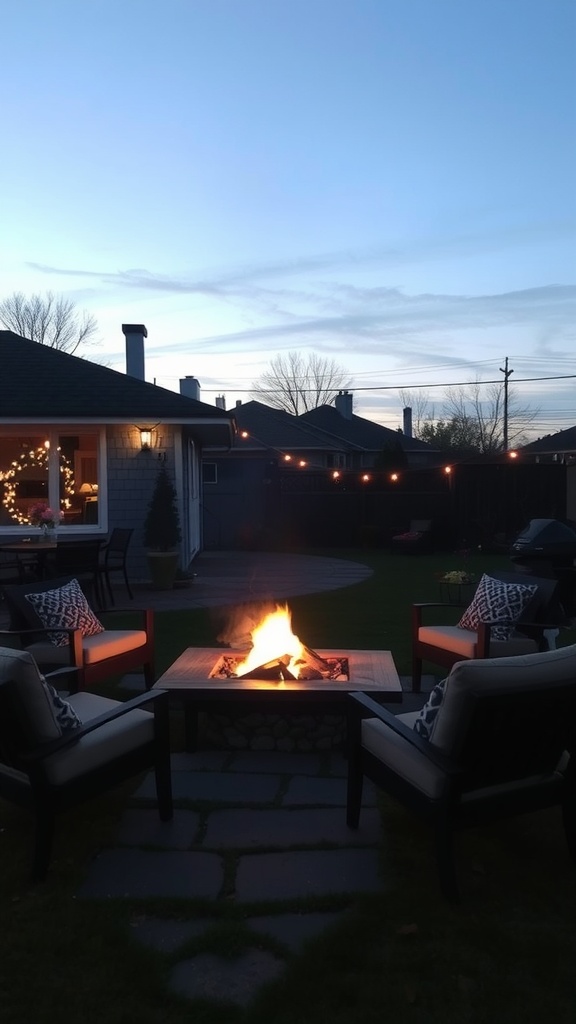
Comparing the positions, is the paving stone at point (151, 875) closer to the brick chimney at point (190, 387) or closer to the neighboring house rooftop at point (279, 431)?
the brick chimney at point (190, 387)

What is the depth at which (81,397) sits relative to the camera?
11586mm

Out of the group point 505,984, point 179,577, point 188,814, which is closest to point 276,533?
point 179,577

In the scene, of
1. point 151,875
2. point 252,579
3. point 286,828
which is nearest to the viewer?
point 151,875

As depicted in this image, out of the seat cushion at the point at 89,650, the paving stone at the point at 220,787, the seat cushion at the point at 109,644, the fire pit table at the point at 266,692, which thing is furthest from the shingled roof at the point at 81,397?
the paving stone at the point at 220,787

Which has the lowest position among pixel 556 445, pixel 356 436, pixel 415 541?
pixel 415 541

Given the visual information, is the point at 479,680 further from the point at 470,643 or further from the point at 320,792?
the point at 470,643

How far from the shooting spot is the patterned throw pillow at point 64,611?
5340 mm

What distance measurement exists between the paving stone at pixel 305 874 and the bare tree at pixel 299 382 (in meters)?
37.8

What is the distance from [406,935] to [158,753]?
144 centimetres

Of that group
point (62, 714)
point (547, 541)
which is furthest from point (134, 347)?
point (62, 714)

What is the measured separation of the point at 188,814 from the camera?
12.0 feet

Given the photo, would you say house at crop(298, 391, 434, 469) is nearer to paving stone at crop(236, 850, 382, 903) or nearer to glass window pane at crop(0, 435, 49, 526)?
glass window pane at crop(0, 435, 49, 526)

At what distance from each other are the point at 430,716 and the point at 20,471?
10.2 m

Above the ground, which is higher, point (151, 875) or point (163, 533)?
point (163, 533)
